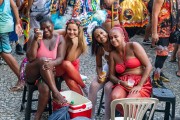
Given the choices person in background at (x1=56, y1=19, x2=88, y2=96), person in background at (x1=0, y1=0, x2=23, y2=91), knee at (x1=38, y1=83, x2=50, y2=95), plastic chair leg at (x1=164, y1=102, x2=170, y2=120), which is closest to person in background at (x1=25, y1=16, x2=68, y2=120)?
knee at (x1=38, y1=83, x2=50, y2=95)

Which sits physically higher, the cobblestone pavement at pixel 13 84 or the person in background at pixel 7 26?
the person in background at pixel 7 26

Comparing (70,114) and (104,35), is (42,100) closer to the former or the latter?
(70,114)

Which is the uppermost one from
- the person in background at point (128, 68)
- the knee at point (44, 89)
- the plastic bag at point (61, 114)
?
the person in background at point (128, 68)

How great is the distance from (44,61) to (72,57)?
21.4 inches

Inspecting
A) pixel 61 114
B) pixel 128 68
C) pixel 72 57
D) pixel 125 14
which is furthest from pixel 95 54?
pixel 125 14

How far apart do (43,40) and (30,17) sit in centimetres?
194

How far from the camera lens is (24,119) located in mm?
4754

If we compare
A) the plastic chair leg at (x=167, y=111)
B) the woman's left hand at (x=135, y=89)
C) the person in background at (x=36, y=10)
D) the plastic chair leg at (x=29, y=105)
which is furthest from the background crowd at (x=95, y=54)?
the person in background at (x=36, y=10)

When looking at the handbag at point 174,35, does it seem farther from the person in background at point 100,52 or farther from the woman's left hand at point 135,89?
the woman's left hand at point 135,89

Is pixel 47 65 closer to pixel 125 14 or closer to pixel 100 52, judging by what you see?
pixel 100 52

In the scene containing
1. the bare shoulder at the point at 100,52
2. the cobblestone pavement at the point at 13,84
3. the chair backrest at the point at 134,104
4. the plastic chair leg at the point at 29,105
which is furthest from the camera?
the cobblestone pavement at the point at 13,84

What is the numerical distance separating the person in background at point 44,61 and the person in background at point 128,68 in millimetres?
627

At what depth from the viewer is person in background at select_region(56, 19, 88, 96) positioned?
4789mm

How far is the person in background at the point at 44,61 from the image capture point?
4.42 m
